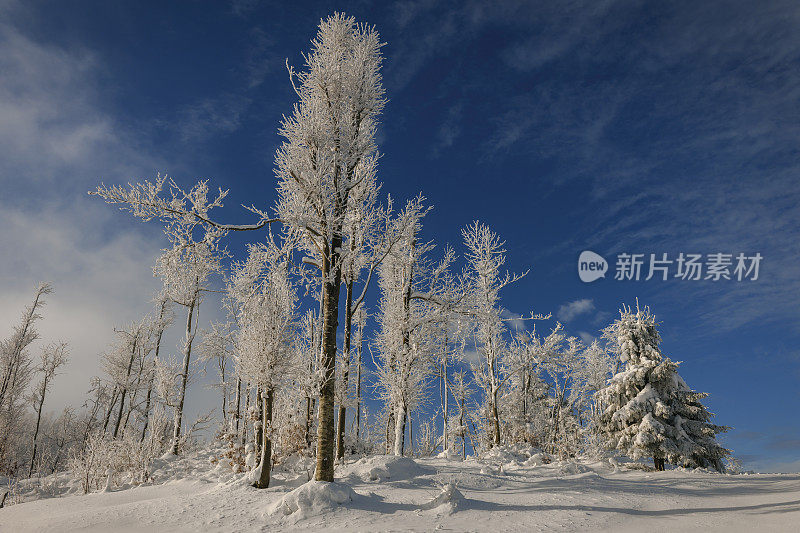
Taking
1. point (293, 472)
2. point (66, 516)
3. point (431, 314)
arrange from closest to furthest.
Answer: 1. point (66, 516)
2. point (293, 472)
3. point (431, 314)

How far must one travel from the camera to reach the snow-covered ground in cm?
725

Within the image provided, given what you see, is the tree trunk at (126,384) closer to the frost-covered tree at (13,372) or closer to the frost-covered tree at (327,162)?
the frost-covered tree at (13,372)

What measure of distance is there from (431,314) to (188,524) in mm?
9886

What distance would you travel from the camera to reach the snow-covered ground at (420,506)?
23.8 feet

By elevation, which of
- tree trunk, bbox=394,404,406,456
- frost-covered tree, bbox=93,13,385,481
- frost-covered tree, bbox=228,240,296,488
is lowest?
tree trunk, bbox=394,404,406,456

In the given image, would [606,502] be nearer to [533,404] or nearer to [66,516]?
[66,516]

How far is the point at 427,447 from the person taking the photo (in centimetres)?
2259

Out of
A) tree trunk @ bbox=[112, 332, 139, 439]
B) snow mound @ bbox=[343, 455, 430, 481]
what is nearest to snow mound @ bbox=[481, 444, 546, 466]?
snow mound @ bbox=[343, 455, 430, 481]

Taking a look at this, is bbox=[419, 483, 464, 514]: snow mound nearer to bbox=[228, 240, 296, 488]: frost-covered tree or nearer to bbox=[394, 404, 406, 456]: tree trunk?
bbox=[228, 240, 296, 488]: frost-covered tree

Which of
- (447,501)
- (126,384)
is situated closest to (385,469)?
(447,501)

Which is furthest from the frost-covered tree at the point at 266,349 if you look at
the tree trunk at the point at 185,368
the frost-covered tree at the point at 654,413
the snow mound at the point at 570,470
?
the frost-covered tree at the point at 654,413

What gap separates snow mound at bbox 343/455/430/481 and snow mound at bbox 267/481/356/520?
2723 mm

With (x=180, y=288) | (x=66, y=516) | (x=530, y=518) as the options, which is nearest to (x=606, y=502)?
(x=530, y=518)

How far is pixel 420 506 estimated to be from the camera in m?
7.97
